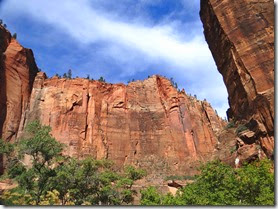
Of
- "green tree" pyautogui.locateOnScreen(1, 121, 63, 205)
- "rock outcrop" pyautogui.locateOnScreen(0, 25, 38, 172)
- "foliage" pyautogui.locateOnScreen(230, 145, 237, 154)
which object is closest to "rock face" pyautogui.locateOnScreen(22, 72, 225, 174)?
"rock outcrop" pyautogui.locateOnScreen(0, 25, 38, 172)

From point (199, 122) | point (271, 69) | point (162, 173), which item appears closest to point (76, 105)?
point (162, 173)

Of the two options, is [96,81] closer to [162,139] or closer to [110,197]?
[162,139]

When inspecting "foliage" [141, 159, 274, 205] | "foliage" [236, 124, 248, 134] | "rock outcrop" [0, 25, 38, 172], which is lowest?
"foliage" [141, 159, 274, 205]

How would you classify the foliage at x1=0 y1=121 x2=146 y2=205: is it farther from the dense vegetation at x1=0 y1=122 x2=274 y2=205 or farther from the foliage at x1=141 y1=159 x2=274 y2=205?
the foliage at x1=141 y1=159 x2=274 y2=205

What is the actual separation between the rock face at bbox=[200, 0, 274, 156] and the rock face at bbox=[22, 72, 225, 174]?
118 ft

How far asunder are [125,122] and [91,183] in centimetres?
4771

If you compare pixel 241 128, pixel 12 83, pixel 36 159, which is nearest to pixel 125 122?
pixel 12 83

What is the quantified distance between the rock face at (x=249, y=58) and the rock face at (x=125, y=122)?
3586 cm

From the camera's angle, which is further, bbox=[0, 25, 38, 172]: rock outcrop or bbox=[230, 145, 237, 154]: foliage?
bbox=[0, 25, 38, 172]: rock outcrop

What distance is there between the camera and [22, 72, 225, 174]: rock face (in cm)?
7550

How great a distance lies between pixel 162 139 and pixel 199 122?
37.0ft

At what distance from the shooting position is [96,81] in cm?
8619

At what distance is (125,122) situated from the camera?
266 feet

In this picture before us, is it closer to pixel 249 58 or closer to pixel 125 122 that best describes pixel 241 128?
pixel 249 58
